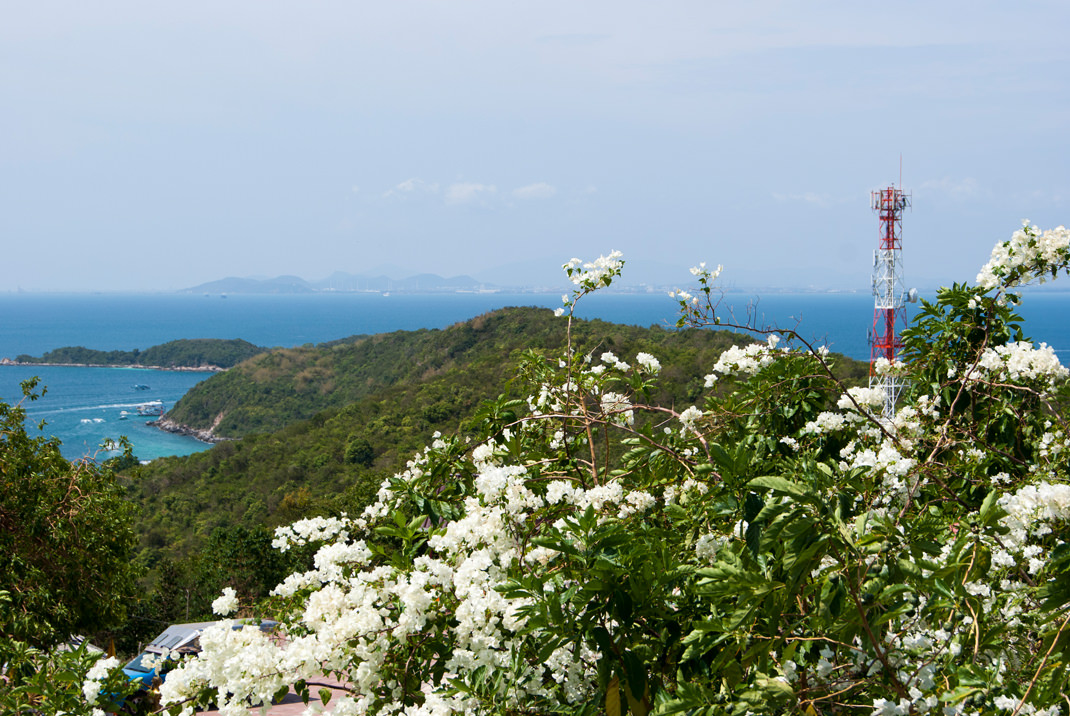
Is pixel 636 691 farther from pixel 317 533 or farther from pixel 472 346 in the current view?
pixel 472 346

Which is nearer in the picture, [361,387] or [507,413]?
[507,413]

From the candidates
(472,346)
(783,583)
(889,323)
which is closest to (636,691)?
(783,583)

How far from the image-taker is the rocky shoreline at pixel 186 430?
2436 inches

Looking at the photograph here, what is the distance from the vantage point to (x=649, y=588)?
70.5 inches

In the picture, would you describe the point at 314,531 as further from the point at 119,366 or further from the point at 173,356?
the point at 119,366

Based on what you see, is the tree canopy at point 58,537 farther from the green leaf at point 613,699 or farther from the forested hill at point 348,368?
the forested hill at point 348,368

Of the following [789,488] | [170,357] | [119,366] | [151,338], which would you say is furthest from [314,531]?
[151,338]

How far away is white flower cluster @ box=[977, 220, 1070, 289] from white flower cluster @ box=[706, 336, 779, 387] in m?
1.11

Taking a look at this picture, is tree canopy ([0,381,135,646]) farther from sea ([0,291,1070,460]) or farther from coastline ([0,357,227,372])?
coastline ([0,357,227,372])

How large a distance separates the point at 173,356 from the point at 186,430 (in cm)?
4218

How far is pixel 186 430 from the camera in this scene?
64062mm

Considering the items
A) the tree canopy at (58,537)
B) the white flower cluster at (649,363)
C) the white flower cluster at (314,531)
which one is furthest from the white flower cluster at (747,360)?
the tree canopy at (58,537)

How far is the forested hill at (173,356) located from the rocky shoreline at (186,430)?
104 ft

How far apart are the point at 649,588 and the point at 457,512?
1085mm
